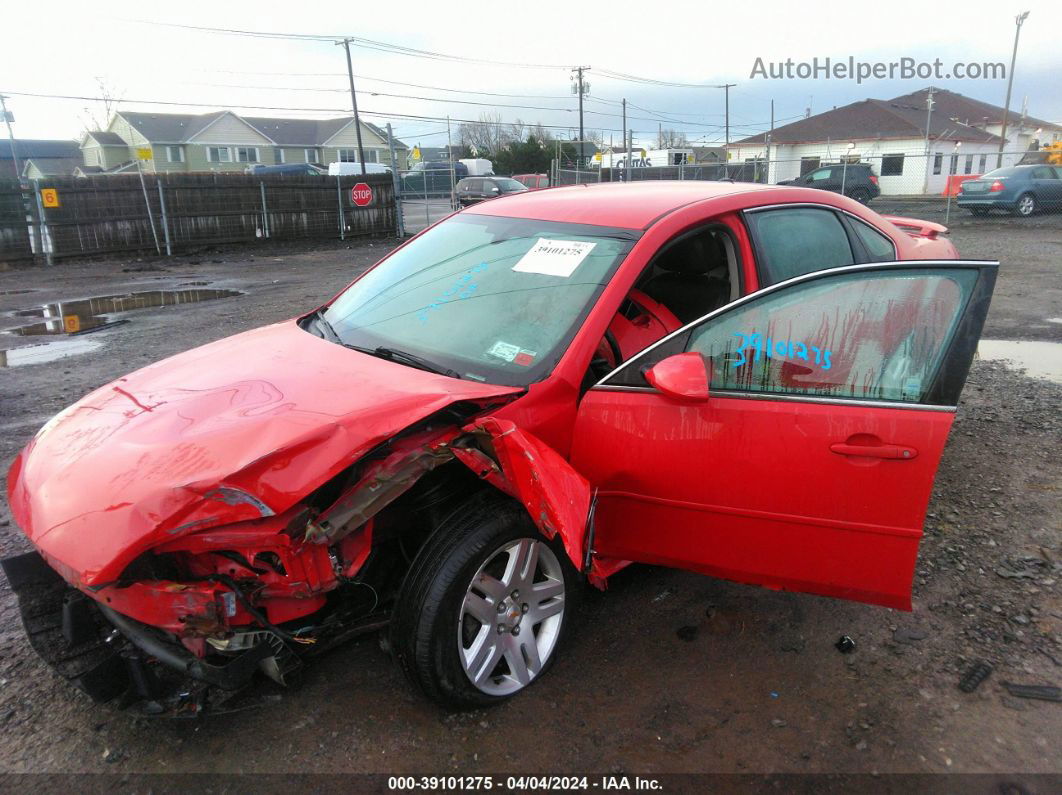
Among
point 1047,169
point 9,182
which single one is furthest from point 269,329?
point 1047,169

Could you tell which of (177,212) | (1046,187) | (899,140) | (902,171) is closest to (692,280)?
(177,212)

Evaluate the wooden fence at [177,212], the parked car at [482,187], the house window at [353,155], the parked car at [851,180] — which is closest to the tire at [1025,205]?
the parked car at [851,180]

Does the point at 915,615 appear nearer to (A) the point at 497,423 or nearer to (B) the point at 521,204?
(A) the point at 497,423

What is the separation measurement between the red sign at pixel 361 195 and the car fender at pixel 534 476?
64.7 feet

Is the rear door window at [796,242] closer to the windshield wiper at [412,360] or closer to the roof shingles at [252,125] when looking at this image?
the windshield wiper at [412,360]

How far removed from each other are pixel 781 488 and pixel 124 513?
202 cm

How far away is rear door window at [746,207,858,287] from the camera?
3.32m

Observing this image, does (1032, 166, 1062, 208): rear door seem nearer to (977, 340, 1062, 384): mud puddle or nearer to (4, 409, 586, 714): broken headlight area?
(977, 340, 1062, 384): mud puddle

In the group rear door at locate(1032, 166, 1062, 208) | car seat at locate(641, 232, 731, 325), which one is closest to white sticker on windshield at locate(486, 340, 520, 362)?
car seat at locate(641, 232, 731, 325)

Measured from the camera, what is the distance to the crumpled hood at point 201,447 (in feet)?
6.81

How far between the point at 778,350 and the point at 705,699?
1.25 meters

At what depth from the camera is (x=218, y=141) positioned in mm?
58281

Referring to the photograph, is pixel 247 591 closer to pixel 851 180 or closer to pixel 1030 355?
pixel 1030 355

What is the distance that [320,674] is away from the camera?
275 cm
